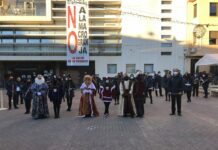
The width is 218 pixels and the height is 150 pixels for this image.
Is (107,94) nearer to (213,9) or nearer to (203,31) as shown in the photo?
(203,31)

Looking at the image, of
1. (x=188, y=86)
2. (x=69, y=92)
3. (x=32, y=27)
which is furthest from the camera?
(x=32, y=27)

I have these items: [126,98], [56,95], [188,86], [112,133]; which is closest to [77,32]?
[188,86]

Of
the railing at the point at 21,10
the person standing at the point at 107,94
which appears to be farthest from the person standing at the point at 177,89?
the railing at the point at 21,10

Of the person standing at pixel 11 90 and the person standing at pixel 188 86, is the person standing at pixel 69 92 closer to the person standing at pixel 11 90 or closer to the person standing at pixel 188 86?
the person standing at pixel 11 90

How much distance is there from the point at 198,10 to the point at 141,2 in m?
7.80

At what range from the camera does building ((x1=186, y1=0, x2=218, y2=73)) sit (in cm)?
4322

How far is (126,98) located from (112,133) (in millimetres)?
4342

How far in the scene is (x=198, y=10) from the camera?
143 feet

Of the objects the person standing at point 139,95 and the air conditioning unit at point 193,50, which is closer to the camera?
the person standing at point 139,95

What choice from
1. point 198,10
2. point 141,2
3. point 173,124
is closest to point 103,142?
point 173,124

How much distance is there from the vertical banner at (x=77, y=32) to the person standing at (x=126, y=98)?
30.9 metres

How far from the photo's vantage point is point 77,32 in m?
46.1

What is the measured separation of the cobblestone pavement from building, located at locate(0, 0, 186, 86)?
1291 inches

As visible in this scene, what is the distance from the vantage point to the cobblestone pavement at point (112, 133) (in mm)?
9008
